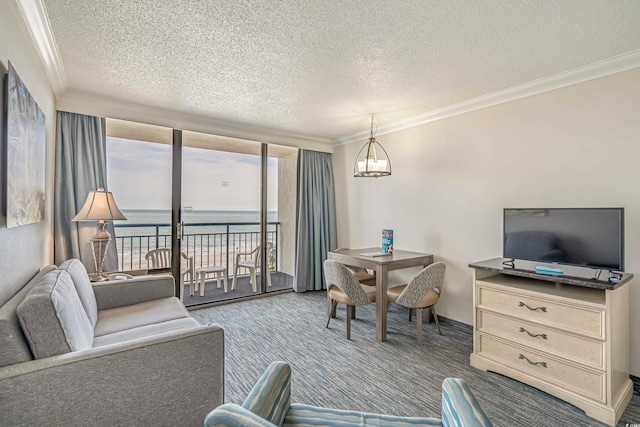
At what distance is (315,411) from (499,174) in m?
2.89

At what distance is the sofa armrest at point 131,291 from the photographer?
2.50 m

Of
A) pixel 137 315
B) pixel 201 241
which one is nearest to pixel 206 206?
pixel 201 241

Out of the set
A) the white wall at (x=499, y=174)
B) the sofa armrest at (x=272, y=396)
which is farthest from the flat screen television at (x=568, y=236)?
the sofa armrest at (x=272, y=396)

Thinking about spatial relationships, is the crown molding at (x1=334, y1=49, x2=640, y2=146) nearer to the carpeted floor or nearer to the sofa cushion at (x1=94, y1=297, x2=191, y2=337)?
the carpeted floor

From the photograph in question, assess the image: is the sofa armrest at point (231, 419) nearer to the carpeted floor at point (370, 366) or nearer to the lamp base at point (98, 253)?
the carpeted floor at point (370, 366)

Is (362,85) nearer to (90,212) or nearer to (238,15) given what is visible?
(238,15)

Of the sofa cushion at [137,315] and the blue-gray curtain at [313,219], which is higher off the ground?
the blue-gray curtain at [313,219]

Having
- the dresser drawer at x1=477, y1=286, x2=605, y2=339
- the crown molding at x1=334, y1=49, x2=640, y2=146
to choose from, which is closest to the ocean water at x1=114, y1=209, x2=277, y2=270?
the crown molding at x1=334, y1=49, x2=640, y2=146

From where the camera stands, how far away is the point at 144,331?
2.01 m

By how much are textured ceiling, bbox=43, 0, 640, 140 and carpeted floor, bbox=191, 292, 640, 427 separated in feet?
8.29

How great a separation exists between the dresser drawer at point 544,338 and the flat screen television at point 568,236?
575 millimetres

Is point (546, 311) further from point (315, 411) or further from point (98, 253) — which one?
point (98, 253)

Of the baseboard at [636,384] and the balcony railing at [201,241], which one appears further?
the balcony railing at [201,241]

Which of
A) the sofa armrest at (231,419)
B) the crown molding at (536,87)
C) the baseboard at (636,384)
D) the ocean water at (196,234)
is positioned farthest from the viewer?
the ocean water at (196,234)
